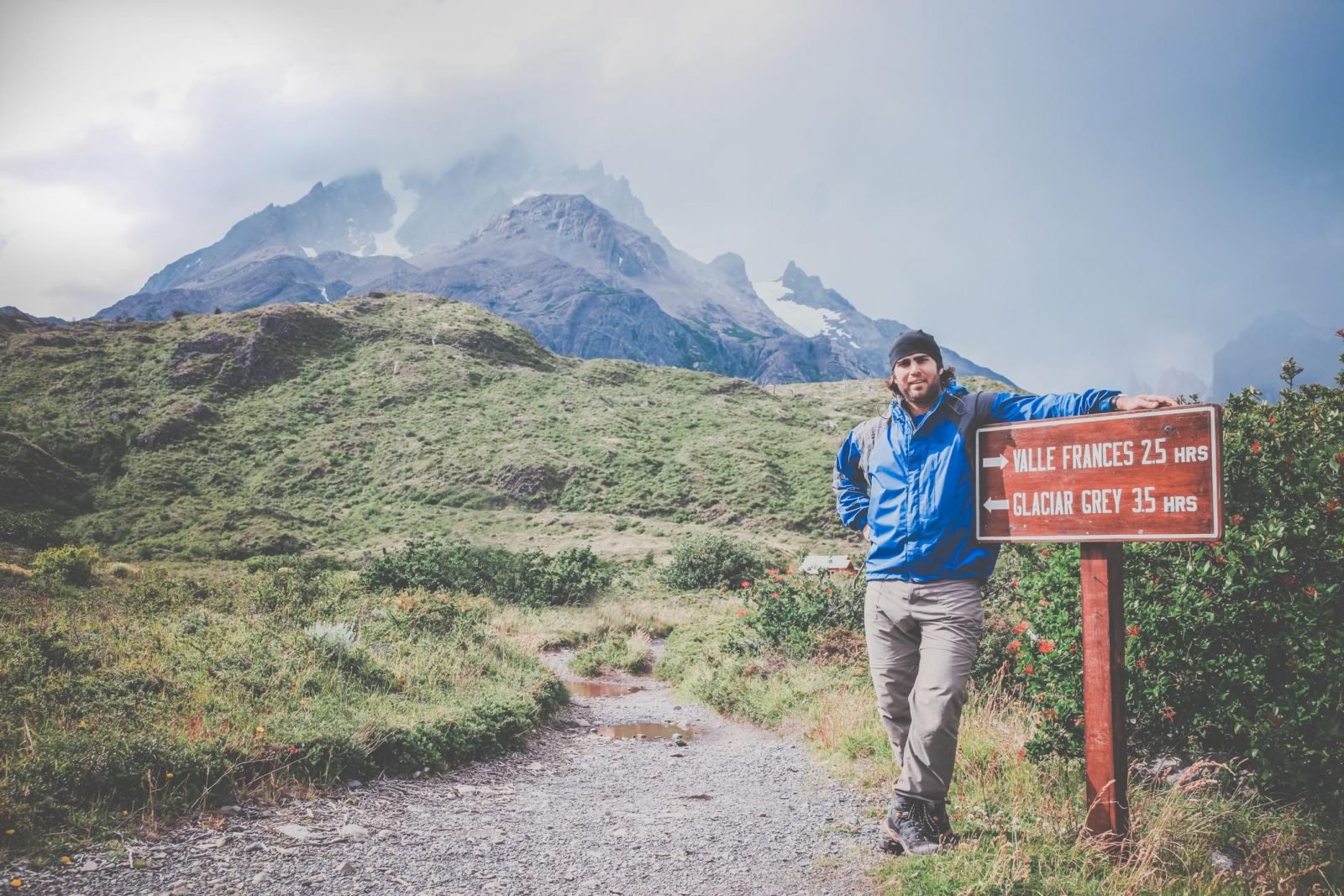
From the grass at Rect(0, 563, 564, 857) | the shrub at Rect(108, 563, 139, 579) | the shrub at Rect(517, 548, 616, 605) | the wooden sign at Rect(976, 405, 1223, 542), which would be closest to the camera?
the wooden sign at Rect(976, 405, 1223, 542)

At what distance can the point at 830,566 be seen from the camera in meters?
14.0

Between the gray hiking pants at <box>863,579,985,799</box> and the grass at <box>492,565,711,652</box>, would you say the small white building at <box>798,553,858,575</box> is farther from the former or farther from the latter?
the gray hiking pants at <box>863,579,985,799</box>

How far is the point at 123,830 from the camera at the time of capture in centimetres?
375

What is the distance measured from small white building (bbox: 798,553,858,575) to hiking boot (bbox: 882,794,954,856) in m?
4.68

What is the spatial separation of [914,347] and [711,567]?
17.7 metres

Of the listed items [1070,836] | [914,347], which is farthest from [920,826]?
[914,347]

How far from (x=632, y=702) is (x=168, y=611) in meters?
5.83

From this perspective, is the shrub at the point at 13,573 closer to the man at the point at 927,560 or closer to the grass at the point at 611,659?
the grass at the point at 611,659

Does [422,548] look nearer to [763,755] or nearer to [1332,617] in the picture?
[763,755]

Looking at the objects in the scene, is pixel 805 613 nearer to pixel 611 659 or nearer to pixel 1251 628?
pixel 611 659

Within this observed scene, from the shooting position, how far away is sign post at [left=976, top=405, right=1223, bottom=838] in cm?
300

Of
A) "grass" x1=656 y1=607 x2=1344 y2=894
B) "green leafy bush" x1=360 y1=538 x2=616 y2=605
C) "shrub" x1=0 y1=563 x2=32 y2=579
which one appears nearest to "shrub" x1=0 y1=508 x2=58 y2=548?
"shrub" x1=0 y1=563 x2=32 y2=579

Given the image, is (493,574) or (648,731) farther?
(493,574)

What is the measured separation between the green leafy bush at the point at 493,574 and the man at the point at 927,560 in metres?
13.8
